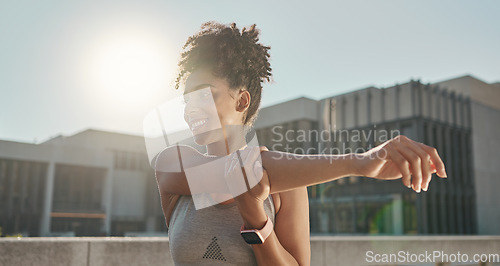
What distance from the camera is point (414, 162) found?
38.9 inches

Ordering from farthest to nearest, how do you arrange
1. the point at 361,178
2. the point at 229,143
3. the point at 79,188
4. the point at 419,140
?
the point at 79,188 → the point at 361,178 → the point at 419,140 → the point at 229,143

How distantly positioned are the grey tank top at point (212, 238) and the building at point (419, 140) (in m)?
31.3

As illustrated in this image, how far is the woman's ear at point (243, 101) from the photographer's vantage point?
1675 millimetres

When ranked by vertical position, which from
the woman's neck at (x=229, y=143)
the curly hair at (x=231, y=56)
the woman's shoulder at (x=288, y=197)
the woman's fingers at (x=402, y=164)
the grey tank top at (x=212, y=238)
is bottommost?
the grey tank top at (x=212, y=238)

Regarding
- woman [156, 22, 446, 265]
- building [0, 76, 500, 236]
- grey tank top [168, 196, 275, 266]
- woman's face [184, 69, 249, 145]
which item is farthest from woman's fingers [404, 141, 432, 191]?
building [0, 76, 500, 236]

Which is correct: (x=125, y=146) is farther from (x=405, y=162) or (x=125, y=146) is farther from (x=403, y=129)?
(x=405, y=162)

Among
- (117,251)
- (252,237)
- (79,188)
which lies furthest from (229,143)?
(79,188)

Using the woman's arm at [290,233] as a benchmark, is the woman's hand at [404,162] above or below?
above

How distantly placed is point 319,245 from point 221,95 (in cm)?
400

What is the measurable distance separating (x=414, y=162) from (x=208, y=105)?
2.66 feet

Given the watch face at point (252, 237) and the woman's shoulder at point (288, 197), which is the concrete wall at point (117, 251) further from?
the watch face at point (252, 237)

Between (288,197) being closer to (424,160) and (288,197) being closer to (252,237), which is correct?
(252,237)

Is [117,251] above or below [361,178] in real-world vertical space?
below

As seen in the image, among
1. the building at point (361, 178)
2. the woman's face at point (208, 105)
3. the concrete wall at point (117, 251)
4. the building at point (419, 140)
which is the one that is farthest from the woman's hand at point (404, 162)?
the building at point (419, 140)
